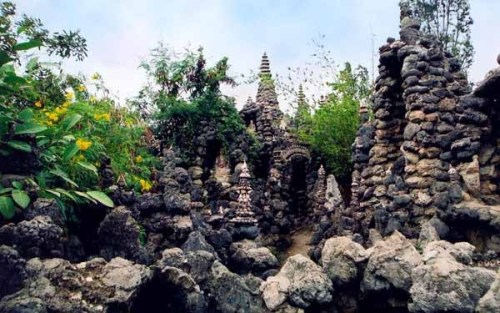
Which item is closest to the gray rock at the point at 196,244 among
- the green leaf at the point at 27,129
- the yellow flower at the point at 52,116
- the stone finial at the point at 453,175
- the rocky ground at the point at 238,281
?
the rocky ground at the point at 238,281

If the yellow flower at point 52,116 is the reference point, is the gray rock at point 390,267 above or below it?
below

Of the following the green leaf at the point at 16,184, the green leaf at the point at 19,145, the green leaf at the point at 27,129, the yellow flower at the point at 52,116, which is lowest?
the green leaf at the point at 16,184

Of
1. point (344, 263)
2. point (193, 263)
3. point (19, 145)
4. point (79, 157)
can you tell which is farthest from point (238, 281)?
point (79, 157)

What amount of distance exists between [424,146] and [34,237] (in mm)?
7073

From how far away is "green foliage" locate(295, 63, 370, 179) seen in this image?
23.3m

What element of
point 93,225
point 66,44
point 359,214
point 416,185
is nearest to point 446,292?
point 93,225

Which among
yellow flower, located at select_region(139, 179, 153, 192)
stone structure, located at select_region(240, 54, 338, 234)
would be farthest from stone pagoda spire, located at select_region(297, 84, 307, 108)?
yellow flower, located at select_region(139, 179, 153, 192)

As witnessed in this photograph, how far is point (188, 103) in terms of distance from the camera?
64.5 ft

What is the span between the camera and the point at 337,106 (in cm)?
2570

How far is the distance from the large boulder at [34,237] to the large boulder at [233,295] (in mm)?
1206

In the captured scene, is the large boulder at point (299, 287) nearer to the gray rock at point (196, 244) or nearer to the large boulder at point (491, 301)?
the large boulder at point (491, 301)

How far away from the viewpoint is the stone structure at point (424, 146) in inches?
336

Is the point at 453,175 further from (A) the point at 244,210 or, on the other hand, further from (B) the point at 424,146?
(A) the point at 244,210

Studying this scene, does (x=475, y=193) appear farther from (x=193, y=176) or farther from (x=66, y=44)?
(x=193, y=176)
